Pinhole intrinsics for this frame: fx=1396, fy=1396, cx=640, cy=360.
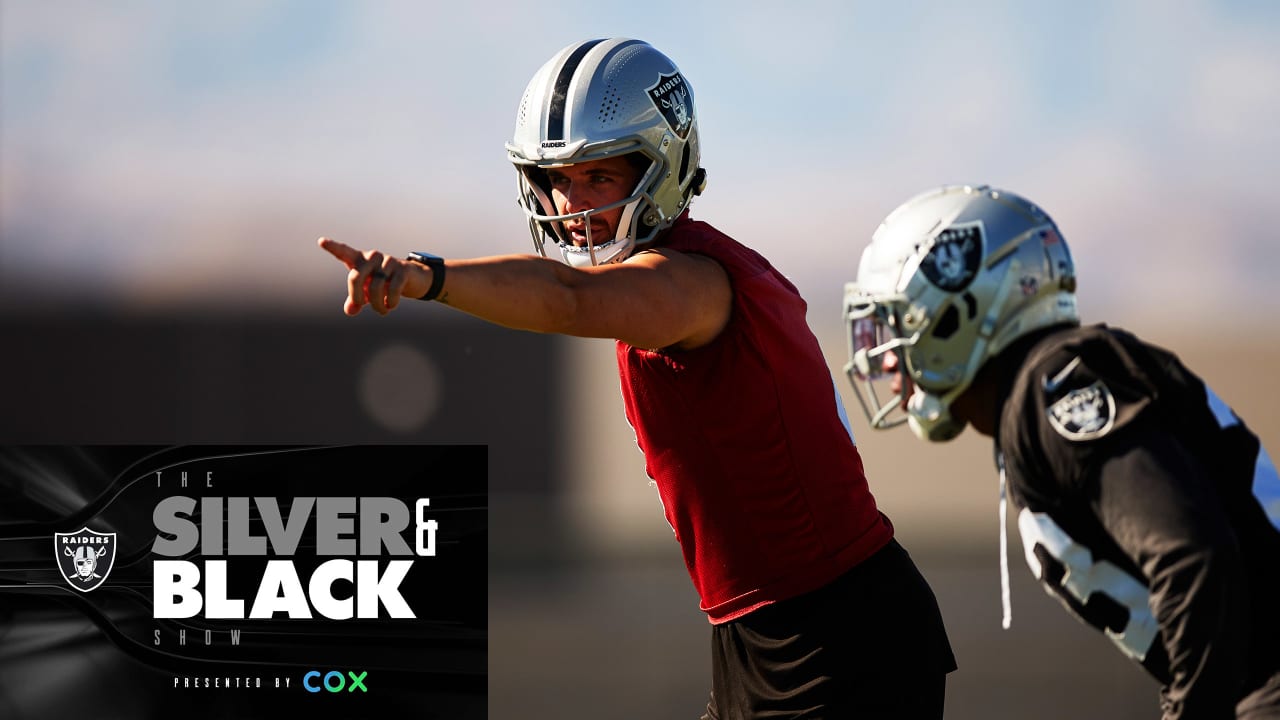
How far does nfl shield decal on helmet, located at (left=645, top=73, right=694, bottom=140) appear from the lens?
13.1 feet

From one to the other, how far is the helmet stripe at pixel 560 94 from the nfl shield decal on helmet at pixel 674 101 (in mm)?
219

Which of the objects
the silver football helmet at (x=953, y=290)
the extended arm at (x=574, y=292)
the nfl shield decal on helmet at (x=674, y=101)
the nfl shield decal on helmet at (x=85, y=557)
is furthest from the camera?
the nfl shield decal on helmet at (x=85, y=557)

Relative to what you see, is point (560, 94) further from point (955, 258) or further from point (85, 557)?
point (85, 557)

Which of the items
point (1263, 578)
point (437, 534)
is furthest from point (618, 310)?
point (437, 534)

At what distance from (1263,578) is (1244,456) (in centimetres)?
24

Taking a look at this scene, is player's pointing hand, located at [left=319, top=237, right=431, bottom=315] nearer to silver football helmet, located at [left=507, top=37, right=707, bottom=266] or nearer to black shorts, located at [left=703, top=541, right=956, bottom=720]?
silver football helmet, located at [left=507, top=37, right=707, bottom=266]

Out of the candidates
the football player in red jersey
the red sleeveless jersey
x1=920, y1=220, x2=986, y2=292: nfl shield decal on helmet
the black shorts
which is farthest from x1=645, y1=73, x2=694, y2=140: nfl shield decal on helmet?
the black shorts

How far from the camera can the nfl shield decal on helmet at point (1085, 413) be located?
8.72 ft

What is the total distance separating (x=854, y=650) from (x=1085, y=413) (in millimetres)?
1091

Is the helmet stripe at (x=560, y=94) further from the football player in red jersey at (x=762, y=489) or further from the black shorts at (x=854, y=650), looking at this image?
the black shorts at (x=854, y=650)

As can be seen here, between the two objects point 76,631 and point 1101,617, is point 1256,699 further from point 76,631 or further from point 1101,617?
point 76,631

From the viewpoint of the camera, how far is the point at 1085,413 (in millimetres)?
2682
